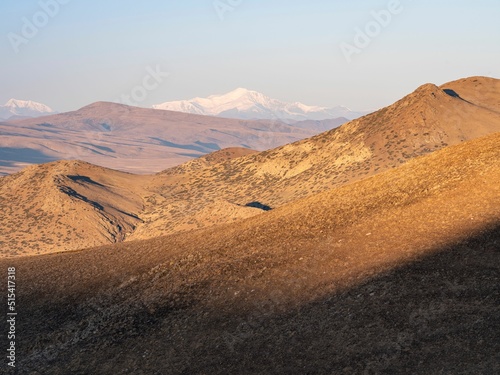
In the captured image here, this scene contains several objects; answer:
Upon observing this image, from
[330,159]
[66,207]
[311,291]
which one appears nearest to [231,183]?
[330,159]

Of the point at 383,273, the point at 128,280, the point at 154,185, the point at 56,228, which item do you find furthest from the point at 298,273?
the point at 154,185

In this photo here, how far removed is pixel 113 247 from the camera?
32.3 meters

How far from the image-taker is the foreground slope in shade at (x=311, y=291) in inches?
637

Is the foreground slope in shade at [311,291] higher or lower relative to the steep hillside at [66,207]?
higher

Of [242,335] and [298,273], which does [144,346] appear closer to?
[242,335]

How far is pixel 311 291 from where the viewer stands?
2000 centimetres

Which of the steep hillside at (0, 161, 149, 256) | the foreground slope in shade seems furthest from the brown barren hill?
the foreground slope in shade

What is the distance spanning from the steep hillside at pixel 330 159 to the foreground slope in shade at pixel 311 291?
1798 inches

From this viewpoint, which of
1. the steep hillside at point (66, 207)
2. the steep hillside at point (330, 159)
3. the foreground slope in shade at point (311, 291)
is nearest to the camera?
the foreground slope in shade at point (311, 291)

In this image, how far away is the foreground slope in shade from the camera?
1619cm

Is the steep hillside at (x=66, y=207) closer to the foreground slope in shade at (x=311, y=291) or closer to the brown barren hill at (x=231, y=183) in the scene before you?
the brown barren hill at (x=231, y=183)

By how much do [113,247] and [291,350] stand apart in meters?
17.8

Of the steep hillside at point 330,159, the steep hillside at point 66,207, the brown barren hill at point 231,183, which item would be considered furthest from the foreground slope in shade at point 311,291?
the steep hillside at point 66,207

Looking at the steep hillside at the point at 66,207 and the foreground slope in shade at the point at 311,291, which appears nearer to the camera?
the foreground slope in shade at the point at 311,291
